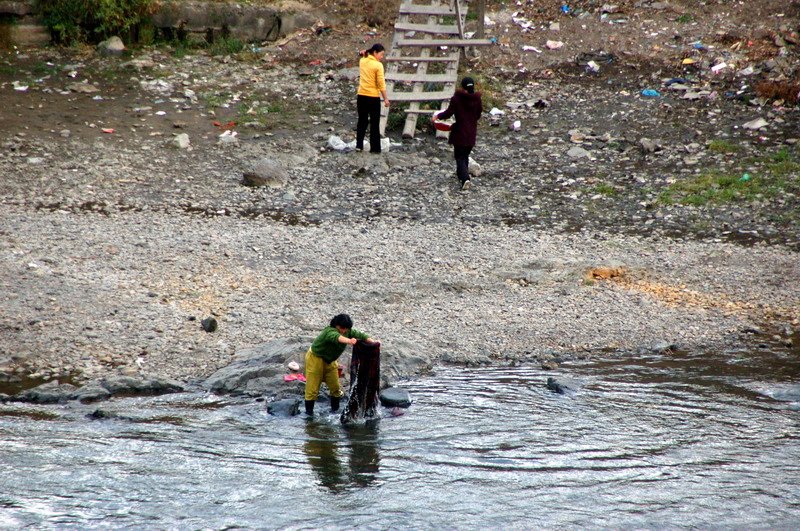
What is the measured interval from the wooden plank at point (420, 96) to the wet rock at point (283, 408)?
742 centimetres

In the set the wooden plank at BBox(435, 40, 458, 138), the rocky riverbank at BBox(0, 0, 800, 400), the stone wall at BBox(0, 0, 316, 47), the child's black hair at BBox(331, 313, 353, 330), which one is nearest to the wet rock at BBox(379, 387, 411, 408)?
the rocky riverbank at BBox(0, 0, 800, 400)

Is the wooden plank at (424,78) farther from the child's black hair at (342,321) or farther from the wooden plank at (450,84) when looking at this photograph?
the child's black hair at (342,321)

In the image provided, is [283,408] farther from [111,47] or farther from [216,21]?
[216,21]

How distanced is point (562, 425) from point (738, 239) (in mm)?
5108

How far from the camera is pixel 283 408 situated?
720 cm

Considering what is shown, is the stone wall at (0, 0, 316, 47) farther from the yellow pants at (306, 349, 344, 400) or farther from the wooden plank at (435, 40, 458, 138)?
the yellow pants at (306, 349, 344, 400)

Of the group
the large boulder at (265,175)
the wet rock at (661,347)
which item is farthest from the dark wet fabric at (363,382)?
the large boulder at (265,175)

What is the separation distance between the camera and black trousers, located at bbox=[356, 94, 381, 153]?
12.3 metres

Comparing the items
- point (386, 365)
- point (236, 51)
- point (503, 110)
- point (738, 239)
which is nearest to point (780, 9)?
point (503, 110)

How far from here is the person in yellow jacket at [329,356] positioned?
22.5 feet

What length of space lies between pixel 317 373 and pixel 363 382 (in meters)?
0.39

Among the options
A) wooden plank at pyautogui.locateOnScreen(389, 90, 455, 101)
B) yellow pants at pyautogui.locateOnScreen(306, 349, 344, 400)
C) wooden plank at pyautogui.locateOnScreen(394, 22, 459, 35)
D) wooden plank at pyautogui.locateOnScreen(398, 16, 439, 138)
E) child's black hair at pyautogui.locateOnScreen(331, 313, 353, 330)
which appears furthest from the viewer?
wooden plank at pyautogui.locateOnScreen(394, 22, 459, 35)

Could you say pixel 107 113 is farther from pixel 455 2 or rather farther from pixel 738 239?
pixel 738 239

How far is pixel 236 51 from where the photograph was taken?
629 inches
